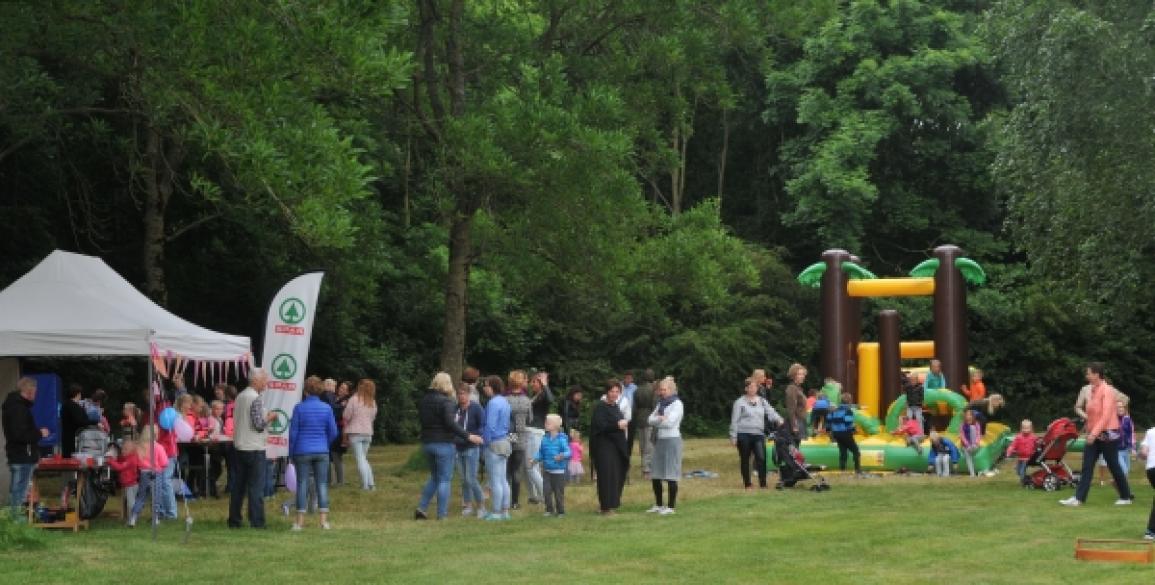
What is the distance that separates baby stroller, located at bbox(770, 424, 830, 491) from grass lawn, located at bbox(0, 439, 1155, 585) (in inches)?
25.2

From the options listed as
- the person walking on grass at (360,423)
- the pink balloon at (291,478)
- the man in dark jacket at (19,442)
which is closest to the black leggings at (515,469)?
the person walking on grass at (360,423)

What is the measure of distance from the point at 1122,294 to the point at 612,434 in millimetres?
15323

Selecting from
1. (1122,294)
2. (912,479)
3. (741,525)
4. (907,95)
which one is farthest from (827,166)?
(741,525)

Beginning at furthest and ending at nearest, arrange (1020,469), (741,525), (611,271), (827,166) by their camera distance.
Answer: (827,166)
(611,271)
(1020,469)
(741,525)

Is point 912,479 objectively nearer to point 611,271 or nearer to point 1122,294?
point 611,271

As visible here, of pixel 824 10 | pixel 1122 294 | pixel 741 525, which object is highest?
pixel 824 10

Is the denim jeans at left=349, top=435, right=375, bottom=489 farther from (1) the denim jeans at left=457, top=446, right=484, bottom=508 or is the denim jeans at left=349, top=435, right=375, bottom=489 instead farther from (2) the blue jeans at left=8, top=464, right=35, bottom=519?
(2) the blue jeans at left=8, top=464, right=35, bottom=519

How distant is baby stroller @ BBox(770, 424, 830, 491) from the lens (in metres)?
21.4

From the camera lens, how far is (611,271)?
996 inches

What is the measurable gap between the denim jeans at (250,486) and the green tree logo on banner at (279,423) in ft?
2.27

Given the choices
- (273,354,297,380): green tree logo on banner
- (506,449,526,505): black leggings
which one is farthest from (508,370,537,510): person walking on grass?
(273,354,297,380): green tree logo on banner

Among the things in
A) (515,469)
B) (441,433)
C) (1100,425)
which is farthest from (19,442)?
(1100,425)

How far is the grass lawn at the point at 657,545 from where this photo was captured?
43.3ft

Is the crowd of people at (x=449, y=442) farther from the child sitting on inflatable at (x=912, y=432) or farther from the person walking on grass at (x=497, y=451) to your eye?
the child sitting on inflatable at (x=912, y=432)
